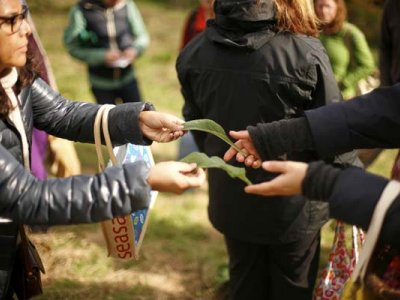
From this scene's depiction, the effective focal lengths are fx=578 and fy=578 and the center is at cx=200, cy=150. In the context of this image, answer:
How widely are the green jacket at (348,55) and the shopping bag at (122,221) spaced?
2042 mm

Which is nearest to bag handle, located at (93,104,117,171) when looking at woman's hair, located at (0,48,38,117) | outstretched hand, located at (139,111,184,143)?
outstretched hand, located at (139,111,184,143)

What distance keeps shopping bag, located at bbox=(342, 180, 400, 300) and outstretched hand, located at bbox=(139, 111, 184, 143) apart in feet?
2.88

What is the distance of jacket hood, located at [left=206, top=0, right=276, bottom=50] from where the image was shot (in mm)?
2354

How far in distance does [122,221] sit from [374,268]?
985 mm

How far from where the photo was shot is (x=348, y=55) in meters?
4.02

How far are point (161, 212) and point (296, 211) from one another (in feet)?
6.93

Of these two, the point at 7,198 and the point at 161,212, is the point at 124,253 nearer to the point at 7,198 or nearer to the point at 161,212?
the point at 7,198

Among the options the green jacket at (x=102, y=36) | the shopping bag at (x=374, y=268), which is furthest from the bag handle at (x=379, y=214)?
the green jacket at (x=102, y=36)

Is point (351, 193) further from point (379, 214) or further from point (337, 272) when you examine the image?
point (337, 272)

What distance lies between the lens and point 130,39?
5.07 meters

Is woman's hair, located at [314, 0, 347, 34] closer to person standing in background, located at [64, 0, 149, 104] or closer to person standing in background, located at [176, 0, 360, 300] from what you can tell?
person standing in background, located at [176, 0, 360, 300]

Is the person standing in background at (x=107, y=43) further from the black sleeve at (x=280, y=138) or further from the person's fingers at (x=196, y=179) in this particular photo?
the person's fingers at (x=196, y=179)

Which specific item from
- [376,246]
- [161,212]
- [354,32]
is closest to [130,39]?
[161,212]

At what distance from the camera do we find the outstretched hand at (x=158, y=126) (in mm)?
2225
